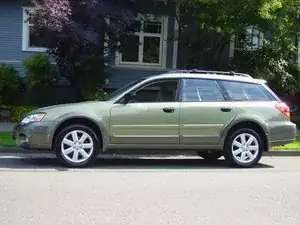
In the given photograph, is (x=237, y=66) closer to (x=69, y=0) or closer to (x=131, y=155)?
(x=69, y=0)

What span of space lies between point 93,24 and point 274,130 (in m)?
6.44

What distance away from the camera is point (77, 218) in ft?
20.8

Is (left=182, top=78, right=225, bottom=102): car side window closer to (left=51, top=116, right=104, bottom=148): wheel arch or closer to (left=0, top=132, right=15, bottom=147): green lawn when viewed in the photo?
(left=51, top=116, right=104, bottom=148): wheel arch

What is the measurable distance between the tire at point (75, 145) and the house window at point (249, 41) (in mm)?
9521

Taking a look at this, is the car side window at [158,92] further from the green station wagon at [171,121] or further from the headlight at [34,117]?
the headlight at [34,117]

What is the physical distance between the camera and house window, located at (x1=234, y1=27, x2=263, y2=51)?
18.4 m

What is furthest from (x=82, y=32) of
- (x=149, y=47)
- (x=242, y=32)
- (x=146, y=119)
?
(x=146, y=119)

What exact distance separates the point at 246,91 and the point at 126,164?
103 inches

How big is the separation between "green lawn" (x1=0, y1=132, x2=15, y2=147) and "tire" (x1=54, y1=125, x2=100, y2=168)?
2.46 meters

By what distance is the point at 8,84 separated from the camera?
1811 centimetres

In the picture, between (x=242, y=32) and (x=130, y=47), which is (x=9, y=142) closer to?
(x=130, y=47)

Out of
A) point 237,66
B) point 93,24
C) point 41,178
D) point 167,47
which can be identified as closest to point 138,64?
point 167,47

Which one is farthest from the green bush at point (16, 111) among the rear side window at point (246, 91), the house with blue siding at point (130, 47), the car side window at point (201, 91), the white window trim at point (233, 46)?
the rear side window at point (246, 91)

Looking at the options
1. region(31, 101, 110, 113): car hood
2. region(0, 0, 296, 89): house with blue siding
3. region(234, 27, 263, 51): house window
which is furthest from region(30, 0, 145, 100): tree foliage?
region(31, 101, 110, 113): car hood
